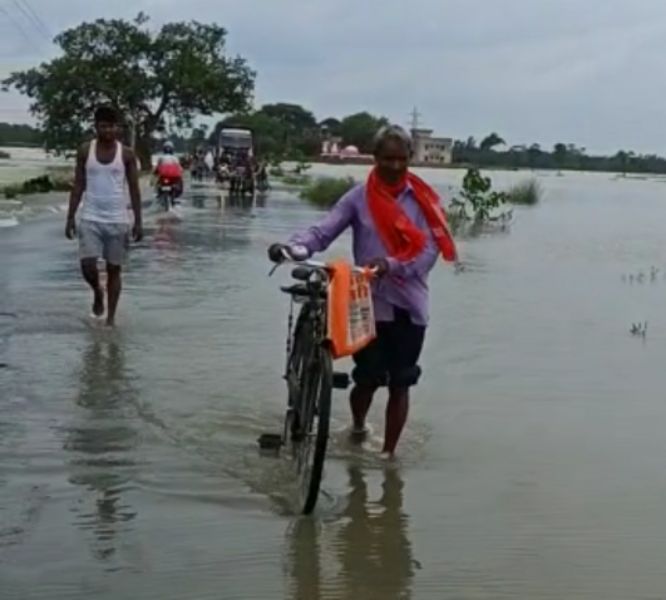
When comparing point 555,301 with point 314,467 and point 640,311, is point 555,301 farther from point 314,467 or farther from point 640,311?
point 314,467

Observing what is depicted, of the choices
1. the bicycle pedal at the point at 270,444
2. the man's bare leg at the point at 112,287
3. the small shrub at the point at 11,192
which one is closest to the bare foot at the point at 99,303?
the man's bare leg at the point at 112,287

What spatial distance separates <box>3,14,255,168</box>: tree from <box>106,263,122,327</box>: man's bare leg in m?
58.6

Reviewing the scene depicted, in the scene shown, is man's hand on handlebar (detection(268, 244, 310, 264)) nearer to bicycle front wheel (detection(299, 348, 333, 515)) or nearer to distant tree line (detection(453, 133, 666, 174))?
bicycle front wheel (detection(299, 348, 333, 515))

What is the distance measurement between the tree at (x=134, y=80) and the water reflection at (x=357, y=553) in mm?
63827

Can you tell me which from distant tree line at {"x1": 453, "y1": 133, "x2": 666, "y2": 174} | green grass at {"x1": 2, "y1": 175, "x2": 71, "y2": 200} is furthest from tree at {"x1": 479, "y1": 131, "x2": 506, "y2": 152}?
green grass at {"x1": 2, "y1": 175, "x2": 71, "y2": 200}

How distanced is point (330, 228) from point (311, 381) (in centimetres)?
86

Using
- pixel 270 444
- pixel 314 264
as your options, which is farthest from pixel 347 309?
pixel 270 444

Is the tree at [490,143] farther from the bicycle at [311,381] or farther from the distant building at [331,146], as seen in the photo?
the bicycle at [311,381]

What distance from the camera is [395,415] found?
703 centimetres

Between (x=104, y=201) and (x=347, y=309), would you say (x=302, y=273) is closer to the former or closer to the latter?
(x=347, y=309)

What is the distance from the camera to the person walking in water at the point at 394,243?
6629 millimetres

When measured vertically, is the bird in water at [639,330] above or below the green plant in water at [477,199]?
above

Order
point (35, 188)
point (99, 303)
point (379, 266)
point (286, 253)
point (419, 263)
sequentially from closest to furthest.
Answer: point (286, 253), point (379, 266), point (419, 263), point (99, 303), point (35, 188)

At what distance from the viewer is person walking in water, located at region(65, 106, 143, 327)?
10570 mm
